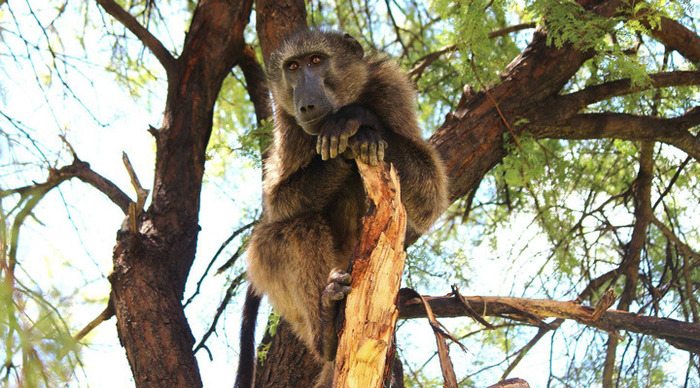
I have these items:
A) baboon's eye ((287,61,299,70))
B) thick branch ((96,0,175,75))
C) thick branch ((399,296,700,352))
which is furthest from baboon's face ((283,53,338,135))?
thick branch ((96,0,175,75))

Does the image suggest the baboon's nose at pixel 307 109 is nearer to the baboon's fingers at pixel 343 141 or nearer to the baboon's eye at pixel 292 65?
the baboon's fingers at pixel 343 141

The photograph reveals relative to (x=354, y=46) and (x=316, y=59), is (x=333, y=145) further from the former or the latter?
(x=354, y=46)

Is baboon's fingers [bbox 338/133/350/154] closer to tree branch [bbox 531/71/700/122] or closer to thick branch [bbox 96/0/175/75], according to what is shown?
tree branch [bbox 531/71/700/122]

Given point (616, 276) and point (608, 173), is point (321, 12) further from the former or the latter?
point (616, 276)

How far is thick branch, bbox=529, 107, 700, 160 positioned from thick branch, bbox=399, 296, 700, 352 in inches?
56.4

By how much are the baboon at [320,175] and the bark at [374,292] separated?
42cm

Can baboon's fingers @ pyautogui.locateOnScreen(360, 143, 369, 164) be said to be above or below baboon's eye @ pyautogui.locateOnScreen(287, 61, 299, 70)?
below

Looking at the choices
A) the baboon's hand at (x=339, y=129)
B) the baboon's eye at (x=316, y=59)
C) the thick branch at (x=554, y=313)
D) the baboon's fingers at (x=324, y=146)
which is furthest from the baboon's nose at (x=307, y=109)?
the thick branch at (x=554, y=313)

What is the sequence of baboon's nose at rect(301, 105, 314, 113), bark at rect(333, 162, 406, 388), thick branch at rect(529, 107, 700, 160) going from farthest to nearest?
thick branch at rect(529, 107, 700, 160), baboon's nose at rect(301, 105, 314, 113), bark at rect(333, 162, 406, 388)

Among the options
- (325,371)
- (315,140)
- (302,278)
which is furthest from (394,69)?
(325,371)

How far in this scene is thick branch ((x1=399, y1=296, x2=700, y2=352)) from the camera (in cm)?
457

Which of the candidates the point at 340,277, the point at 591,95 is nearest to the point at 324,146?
the point at 340,277

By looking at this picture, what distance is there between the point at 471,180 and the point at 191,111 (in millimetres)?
1842

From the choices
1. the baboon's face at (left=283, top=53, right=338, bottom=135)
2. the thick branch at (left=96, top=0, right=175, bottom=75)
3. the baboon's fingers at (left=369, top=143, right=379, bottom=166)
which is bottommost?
the baboon's fingers at (left=369, top=143, right=379, bottom=166)
